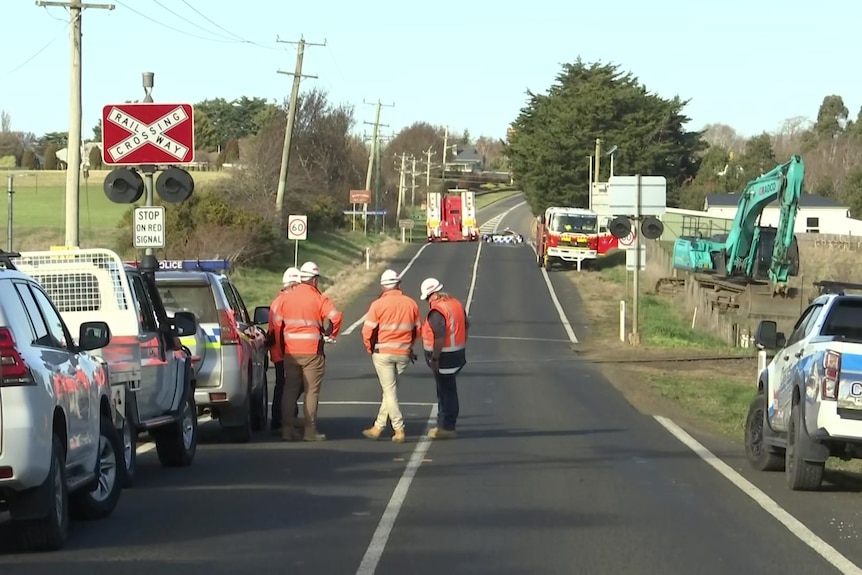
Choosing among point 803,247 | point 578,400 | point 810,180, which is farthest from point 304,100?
point 578,400

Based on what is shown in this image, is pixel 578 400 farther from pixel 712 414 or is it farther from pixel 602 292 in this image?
pixel 602 292

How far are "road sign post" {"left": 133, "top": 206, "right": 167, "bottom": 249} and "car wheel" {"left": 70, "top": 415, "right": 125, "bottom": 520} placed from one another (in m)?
11.0

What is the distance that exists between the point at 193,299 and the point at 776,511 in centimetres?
689

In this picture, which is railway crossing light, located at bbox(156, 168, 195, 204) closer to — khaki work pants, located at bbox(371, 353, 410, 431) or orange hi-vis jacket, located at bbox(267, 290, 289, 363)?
orange hi-vis jacket, located at bbox(267, 290, 289, 363)

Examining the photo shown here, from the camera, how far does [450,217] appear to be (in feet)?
300

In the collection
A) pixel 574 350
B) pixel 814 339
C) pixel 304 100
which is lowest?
pixel 574 350

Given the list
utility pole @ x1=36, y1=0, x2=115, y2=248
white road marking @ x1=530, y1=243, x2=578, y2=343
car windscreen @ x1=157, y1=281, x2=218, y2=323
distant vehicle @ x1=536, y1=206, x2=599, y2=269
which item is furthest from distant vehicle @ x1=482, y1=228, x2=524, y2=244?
car windscreen @ x1=157, y1=281, x2=218, y2=323

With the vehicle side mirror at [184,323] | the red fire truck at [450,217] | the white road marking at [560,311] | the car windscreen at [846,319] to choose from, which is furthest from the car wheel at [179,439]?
the red fire truck at [450,217]

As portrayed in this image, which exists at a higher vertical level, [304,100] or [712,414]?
[304,100]

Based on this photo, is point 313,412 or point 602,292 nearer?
point 313,412

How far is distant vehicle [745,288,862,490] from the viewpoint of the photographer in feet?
36.6

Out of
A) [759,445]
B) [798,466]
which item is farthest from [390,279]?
[798,466]

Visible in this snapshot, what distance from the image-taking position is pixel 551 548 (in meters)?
8.84

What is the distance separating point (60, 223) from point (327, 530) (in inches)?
2252
